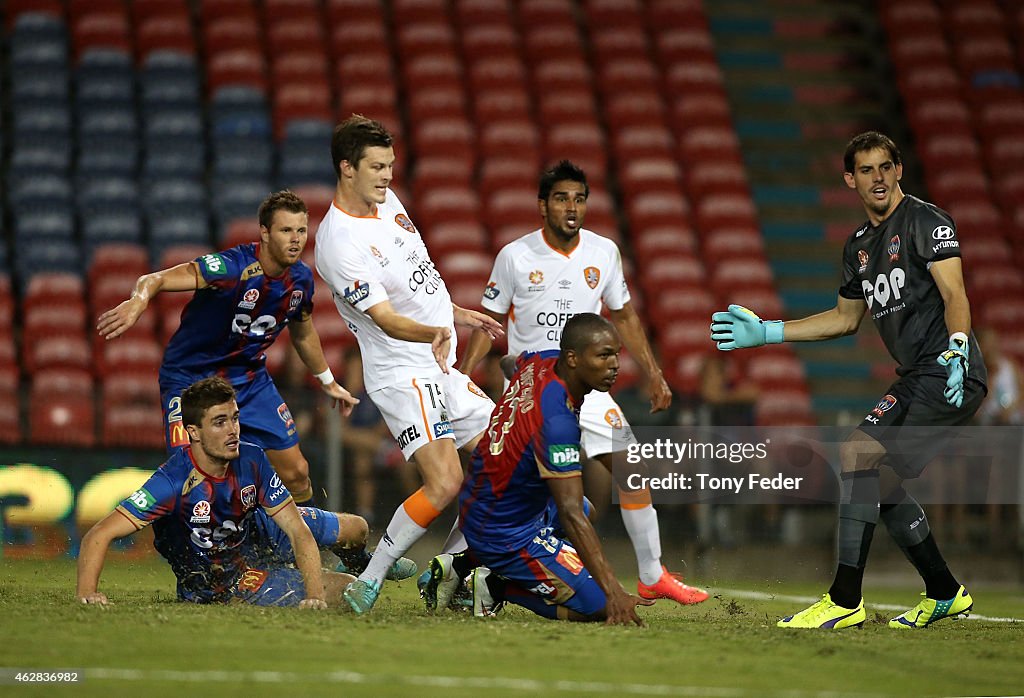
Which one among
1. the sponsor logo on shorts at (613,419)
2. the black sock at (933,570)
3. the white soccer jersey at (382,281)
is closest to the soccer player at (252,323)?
the white soccer jersey at (382,281)

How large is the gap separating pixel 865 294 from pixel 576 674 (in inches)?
116

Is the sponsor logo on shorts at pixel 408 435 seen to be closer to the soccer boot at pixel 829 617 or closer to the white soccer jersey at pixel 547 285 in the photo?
the white soccer jersey at pixel 547 285

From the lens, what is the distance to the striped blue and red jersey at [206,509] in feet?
21.6

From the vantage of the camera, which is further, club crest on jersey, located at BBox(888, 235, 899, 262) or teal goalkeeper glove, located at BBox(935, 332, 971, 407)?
club crest on jersey, located at BBox(888, 235, 899, 262)

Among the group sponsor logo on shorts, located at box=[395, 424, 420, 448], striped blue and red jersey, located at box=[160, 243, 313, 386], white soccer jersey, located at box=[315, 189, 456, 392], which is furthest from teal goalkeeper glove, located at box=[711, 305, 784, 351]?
striped blue and red jersey, located at box=[160, 243, 313, 386]

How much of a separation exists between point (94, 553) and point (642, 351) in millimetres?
3372

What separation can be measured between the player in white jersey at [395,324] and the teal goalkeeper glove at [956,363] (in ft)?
7.28

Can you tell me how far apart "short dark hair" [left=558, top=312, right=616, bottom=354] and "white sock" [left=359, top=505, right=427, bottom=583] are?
4.40ft

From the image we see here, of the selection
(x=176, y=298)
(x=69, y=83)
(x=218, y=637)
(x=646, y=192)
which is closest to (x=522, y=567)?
(x=218, y=637)

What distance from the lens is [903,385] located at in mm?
6559

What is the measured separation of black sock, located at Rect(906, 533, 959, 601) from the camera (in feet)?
21.9

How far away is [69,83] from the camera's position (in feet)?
51.6

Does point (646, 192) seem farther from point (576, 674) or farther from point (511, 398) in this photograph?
point (576, 674)

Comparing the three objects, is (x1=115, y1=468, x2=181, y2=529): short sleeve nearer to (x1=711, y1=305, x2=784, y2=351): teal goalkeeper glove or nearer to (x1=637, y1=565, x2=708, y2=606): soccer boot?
(x1=637, y1=565, x2=708, y2=606): soccer boot
